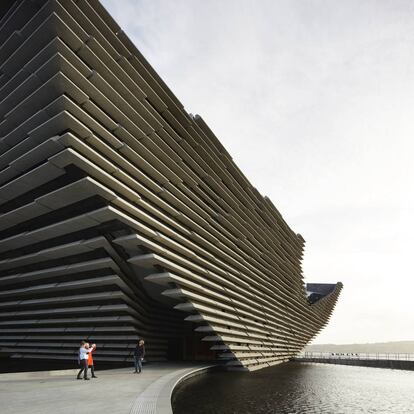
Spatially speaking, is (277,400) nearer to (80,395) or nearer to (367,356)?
Result: (80,395)

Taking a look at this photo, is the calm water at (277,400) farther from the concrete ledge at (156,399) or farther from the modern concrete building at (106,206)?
the modern concrete building at (106,206)

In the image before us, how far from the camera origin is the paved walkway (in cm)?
736

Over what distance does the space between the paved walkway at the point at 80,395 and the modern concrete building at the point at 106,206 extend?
17.8 feet

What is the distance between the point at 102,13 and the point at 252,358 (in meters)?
21.6

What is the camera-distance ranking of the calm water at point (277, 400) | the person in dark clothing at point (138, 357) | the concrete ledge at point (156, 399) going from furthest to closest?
the person in dark clothing at point (138, 357) → the calm water at point (277, 400) → the concrete ledge at point (156, 399)

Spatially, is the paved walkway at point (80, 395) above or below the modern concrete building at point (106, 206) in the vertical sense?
below

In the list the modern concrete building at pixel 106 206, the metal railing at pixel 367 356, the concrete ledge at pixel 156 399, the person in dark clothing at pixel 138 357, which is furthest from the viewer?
the metal railing at pixel 367 356

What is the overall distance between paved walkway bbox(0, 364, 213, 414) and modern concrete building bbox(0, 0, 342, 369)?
213 inches

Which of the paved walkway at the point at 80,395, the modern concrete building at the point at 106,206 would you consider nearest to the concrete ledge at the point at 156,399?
the paved walkway at the point at 80,395

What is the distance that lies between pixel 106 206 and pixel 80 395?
6609mm

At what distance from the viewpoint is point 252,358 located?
965 inches

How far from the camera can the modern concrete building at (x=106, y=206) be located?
13.0m

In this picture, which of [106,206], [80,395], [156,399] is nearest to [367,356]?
[106,206]

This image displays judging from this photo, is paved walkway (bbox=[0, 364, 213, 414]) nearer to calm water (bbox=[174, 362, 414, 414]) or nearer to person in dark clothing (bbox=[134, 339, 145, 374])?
calm water (bbox=[174, 362, 414, 414])
